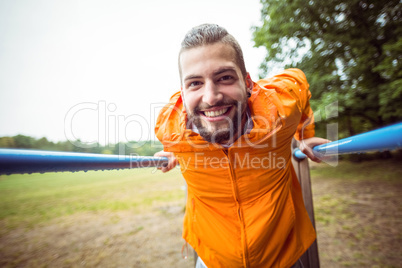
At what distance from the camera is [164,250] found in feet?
14.1

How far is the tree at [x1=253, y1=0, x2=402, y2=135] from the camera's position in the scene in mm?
4348

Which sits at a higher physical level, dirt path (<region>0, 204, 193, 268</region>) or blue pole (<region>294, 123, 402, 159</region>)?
blue pole (<region>294, 123, 402, 159</region>)

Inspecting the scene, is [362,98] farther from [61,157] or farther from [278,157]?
[61,157]

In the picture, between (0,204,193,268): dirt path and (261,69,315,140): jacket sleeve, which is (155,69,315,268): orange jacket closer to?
(261,69,315,140): jacket sleeve

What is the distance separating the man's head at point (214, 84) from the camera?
1.21m

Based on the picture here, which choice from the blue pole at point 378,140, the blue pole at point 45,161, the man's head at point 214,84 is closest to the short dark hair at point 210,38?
the man's head at point 214,84

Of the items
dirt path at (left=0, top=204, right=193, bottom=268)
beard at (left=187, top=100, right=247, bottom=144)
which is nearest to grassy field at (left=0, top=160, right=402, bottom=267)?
dirt path at (left=0, top=204, right=193, bottom=268)

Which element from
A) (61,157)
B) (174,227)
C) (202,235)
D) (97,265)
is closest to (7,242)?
(97,265)

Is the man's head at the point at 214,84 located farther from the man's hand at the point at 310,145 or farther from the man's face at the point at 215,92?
the man's hand at the point at 310,145

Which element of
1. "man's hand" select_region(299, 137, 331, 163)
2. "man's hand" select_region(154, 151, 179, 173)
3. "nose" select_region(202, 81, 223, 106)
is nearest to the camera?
"nose" select_region(202, 81, 223, 106)

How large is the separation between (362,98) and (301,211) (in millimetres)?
5604

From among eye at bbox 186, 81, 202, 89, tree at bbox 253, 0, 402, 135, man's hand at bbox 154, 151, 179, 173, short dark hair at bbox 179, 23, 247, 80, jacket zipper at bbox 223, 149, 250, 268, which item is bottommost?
jacket zipper at bbox 223, 149, 250, 268

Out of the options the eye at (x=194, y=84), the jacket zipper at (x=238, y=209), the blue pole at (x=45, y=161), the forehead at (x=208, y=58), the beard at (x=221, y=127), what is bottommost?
the jacket zipper at (x=238, y=209)

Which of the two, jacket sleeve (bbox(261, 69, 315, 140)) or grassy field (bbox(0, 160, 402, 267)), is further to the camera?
grassy field (bbox(0, 160, 402, 267))
